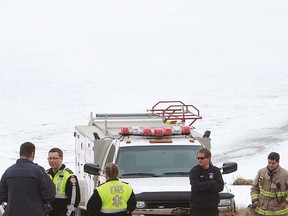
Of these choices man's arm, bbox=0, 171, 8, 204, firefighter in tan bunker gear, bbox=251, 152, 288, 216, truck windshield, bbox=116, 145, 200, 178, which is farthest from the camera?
truck windshield, bbox=116, 145, 200, 178

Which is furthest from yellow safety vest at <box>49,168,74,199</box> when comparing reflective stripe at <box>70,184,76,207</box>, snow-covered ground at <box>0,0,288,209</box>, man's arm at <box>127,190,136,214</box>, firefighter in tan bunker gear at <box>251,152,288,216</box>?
snow-covered ground at <box>0,0,288,209</box>

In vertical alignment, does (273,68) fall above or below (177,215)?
above

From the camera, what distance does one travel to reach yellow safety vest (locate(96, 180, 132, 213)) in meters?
8.36

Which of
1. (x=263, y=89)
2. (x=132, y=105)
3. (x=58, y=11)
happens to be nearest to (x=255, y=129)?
(x=132, y=105)

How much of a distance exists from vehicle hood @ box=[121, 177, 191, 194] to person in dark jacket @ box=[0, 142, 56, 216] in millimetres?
2986

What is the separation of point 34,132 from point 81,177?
13.5m

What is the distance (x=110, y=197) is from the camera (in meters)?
8.35

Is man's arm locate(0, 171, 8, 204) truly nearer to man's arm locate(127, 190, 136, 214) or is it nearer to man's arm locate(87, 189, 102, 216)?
man's arm locate(87, 189, 102, 216)

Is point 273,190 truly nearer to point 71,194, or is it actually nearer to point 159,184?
point 159,184

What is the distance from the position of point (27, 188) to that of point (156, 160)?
4.23m

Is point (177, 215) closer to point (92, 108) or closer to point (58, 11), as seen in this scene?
point (92, 108)

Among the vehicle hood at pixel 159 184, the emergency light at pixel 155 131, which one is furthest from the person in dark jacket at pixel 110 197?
the emergency light at pixel 155 131

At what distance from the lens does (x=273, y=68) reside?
44094 mm

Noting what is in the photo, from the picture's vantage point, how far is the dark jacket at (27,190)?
7.87m
